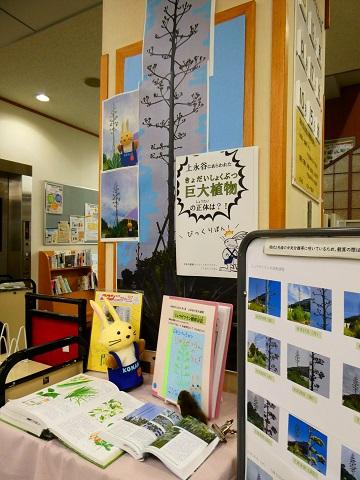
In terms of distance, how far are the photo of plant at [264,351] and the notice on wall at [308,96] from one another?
82 centimetres

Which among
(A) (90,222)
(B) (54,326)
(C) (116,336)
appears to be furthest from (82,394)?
(A) (90,222)

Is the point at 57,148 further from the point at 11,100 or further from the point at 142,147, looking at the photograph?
the point at 142,147

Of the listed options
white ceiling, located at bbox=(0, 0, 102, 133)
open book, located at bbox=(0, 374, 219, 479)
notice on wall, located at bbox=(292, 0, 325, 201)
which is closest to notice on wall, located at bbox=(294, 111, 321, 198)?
notice on wall, located at bbox=(292, 0, 325, 201)

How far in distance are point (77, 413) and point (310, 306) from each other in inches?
31.1

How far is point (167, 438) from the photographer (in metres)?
0.94

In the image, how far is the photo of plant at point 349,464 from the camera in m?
0.60

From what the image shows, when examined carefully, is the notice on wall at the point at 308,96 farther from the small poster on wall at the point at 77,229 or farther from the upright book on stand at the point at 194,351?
the small poster on wall at the point at 77,229

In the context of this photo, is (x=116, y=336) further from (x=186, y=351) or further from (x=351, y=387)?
(x=351, y=387)

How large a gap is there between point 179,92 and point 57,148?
152 inches

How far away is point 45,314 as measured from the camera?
1691mm

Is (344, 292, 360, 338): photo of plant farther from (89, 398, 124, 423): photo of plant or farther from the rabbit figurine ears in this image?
the rabbit figurine ears

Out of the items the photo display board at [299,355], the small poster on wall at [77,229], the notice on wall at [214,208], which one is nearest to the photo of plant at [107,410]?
the photo display board at [299,355]

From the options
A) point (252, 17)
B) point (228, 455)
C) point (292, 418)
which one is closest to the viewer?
point (292, 418)

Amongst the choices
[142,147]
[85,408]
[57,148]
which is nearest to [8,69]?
[57,148]
